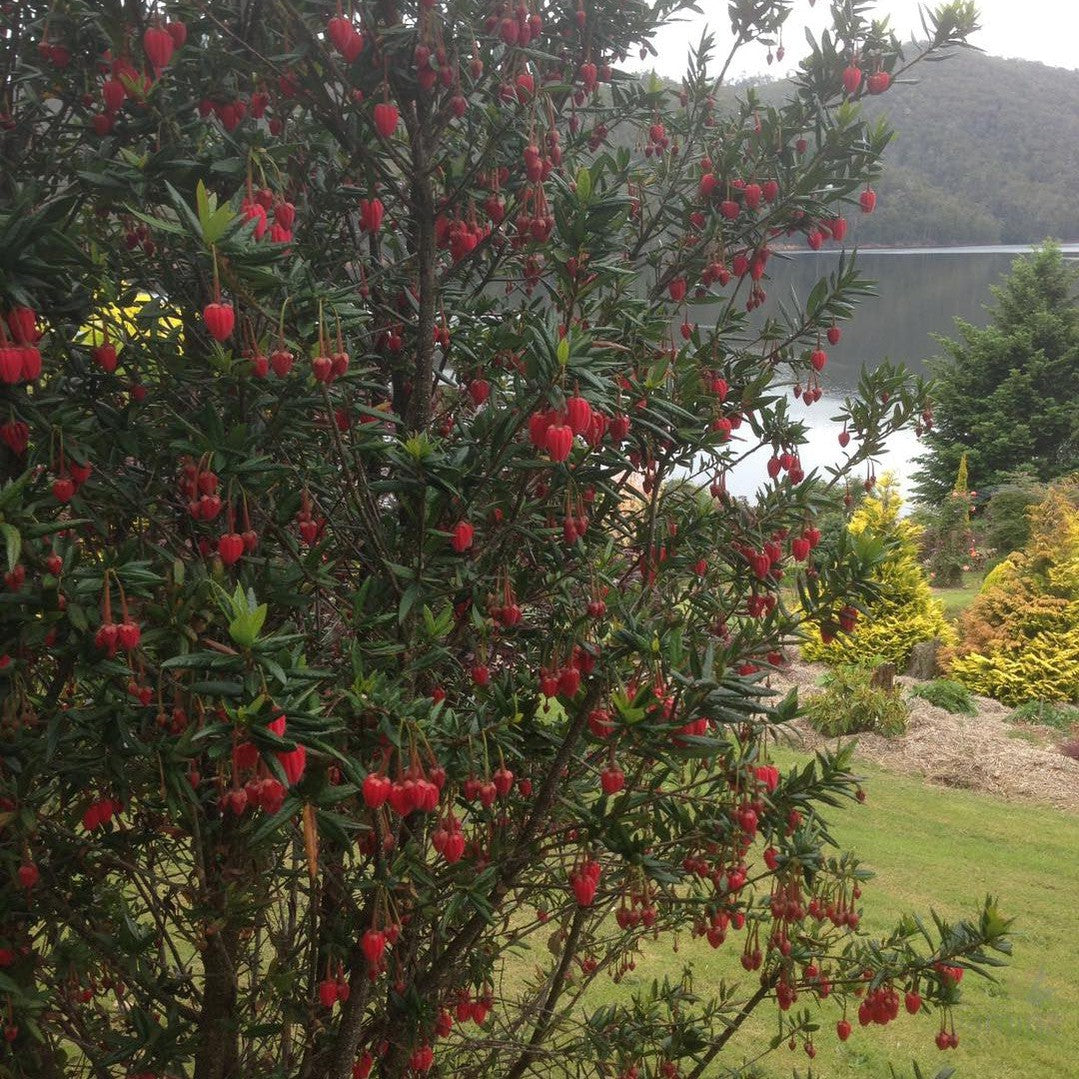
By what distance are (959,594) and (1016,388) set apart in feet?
16.7

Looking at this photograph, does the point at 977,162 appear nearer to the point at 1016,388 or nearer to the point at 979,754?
the point at 1016,388

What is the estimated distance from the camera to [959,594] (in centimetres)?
1343

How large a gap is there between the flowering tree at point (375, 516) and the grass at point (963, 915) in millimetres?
1658

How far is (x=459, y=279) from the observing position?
265 cm

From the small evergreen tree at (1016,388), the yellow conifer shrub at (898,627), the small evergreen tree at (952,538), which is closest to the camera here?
the yellow conifer shrub at (898,627)

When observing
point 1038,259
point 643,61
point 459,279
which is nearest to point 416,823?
point 459,279

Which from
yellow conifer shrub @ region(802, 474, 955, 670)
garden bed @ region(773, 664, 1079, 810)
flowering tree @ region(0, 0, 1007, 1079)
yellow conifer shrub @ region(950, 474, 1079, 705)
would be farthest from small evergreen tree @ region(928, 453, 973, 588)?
flowering tree @ region(0, 0, 1007, 1079)

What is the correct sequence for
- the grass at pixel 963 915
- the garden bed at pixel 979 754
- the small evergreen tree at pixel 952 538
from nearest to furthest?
the grass at pixel 963 915
the garden bed at pixel 979 754
the small evergreen tree at pixel 952 538

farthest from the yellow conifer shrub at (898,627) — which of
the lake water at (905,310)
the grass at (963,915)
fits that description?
the lake water at (905,310)

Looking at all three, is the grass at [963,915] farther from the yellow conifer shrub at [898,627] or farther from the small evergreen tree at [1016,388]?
the small evergreen tree at [1016,388]

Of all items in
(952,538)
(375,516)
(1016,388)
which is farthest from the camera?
(1016,388)

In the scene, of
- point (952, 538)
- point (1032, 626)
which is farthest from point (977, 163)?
point (1032, 626)

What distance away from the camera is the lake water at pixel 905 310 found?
85.5 ft

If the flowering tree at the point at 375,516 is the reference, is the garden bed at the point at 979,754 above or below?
below
